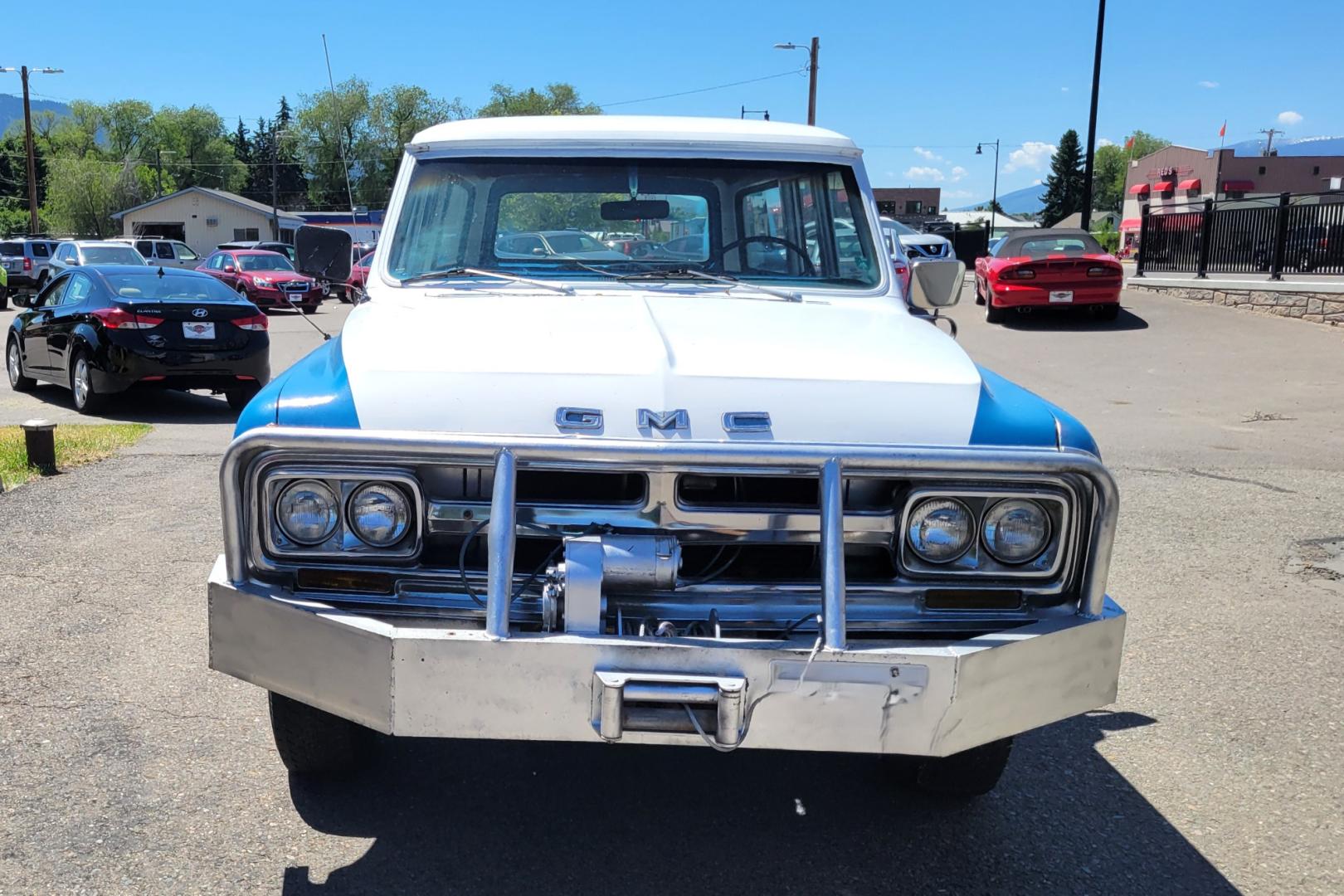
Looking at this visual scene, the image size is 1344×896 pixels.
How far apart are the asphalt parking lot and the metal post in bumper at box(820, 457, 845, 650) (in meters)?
0.76

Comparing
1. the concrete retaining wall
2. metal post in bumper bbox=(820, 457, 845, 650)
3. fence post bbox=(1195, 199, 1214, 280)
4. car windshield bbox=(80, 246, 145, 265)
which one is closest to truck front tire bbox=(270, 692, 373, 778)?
metal post in bumper bbox=(820, 457, 845, 650)

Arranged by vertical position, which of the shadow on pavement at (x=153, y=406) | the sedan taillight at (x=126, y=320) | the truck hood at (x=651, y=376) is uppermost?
the truck hood at (x=651, y=376)

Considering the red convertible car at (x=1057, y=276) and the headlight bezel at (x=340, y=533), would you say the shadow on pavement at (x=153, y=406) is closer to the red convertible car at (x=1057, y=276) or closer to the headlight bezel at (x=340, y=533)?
the headlight bezel at (x=340, y=533)

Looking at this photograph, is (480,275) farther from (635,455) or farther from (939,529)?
(939,529)

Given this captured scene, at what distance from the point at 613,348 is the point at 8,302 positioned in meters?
35.9

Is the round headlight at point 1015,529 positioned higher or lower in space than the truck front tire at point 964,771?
higher

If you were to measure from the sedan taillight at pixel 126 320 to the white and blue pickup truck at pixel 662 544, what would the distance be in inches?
357

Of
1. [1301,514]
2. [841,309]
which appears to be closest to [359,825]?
[841,309]

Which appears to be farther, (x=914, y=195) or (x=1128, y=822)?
(x=914, y=195)

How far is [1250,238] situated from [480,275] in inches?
740

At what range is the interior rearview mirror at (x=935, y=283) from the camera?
4406 millimetres

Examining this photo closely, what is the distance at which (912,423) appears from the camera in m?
3.00

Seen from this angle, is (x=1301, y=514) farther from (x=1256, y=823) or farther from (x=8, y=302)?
(x=8, y=302)

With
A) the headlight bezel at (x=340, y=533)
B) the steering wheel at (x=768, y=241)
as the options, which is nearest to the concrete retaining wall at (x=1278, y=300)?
the steering wheel at (x=768, y=241)
